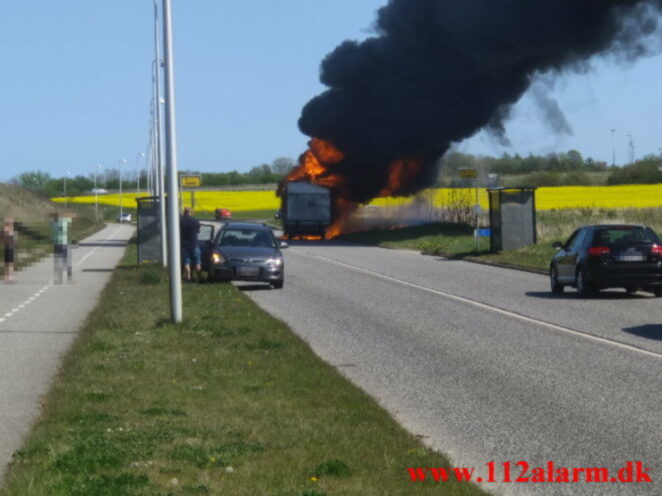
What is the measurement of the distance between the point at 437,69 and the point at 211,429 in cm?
4789

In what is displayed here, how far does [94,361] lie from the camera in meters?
13.0

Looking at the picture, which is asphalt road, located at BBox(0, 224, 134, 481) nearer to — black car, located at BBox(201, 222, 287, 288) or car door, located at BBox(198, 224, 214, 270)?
car door, located at BBox(198, 224, 214, 270)

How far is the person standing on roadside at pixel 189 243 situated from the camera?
1117 inches

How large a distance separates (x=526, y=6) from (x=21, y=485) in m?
43.1

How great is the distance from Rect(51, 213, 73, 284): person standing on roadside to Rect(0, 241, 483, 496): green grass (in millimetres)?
11657

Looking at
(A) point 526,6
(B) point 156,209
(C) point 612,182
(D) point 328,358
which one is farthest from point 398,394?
(C) point 612,182

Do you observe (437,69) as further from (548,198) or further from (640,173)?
(640,173)

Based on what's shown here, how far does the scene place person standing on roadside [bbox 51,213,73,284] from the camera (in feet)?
86.4

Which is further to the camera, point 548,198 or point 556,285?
point 548,198

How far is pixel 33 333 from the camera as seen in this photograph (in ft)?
57.5

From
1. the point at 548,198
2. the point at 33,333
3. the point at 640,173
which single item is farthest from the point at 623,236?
the point at 640,173

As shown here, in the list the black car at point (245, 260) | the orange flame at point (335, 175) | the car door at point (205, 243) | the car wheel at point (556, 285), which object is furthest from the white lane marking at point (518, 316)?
the orange flame at point (335, 175)

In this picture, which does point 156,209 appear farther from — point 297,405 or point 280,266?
point 297,405

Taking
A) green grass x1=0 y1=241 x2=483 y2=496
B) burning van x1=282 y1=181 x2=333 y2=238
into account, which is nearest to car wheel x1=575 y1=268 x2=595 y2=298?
green grass x1=0 y1=241 x2=483 y2=496
